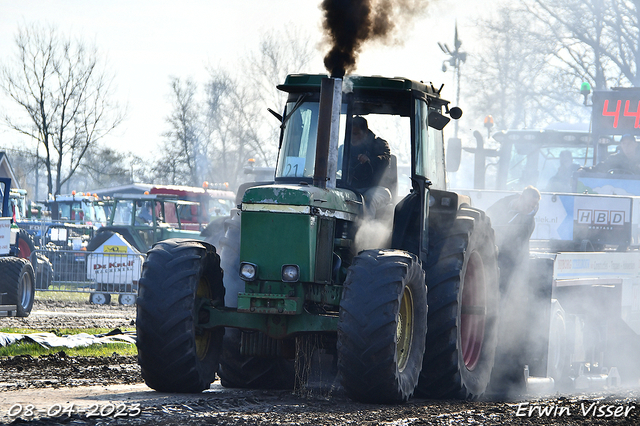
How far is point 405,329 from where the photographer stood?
697cm

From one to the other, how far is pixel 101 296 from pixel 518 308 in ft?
42.6

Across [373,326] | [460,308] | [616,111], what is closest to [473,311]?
[460,308]

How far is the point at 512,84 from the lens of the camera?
42000mm

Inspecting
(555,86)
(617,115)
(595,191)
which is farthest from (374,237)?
(555,86)

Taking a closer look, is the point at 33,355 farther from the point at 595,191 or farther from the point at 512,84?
the point at 512,84

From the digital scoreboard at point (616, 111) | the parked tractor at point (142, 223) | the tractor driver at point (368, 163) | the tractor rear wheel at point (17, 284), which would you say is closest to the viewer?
the tractor driver at point (368, 163)

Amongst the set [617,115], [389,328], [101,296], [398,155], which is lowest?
[101,296]

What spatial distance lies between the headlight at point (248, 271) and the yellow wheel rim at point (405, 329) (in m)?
1.19

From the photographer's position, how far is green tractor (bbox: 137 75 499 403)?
6.43 metres

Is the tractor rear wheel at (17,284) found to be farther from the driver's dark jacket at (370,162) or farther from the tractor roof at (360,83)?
the driver's dark jacket at (370,162)

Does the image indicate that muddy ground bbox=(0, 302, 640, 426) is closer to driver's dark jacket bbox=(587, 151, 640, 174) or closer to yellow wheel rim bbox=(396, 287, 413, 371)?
yellow wheel rim bbox=(396, 287, 413, 371)

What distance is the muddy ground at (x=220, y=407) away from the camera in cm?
549

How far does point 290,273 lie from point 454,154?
566 cm

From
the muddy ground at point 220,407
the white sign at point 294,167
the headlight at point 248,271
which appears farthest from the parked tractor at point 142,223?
the headlight at point 248,271
